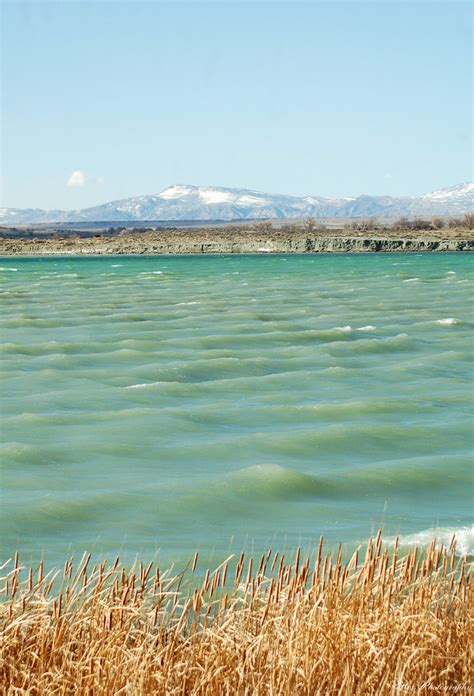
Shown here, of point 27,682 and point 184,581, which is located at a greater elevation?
point 27,682

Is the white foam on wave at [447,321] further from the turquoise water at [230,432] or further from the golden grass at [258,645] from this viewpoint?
the golden grass at [258,645]

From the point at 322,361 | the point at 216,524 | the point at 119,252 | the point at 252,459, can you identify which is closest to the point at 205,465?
the point at 252,459

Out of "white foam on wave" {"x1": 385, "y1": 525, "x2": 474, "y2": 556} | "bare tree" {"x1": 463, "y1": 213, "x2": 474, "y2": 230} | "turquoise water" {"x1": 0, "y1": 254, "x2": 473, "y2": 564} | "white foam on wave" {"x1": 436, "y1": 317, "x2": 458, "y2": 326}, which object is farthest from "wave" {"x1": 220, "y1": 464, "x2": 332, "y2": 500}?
"bare tree" {"x1": 463, "y1": 213, "x2": 474, "y2": 230}

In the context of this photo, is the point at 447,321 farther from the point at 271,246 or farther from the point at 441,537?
the point at 271,246

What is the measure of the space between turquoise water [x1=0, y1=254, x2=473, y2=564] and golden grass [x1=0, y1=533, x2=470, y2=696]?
1092 millimetres

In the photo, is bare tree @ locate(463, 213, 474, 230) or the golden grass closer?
the golden grass

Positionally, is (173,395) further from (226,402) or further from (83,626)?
(83,626)

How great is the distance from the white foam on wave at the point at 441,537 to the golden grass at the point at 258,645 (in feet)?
9.68

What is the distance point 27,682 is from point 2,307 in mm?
27542

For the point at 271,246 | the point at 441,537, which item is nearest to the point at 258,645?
the point at 441,537

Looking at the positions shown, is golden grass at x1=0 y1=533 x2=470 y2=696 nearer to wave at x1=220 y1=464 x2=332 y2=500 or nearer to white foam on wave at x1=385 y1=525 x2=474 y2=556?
white foam on wave at x1=385 y1=525 x2=474 y2=556

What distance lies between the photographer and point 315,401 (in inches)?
591

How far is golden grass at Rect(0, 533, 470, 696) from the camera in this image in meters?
4.80

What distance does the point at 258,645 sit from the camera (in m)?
4.97
